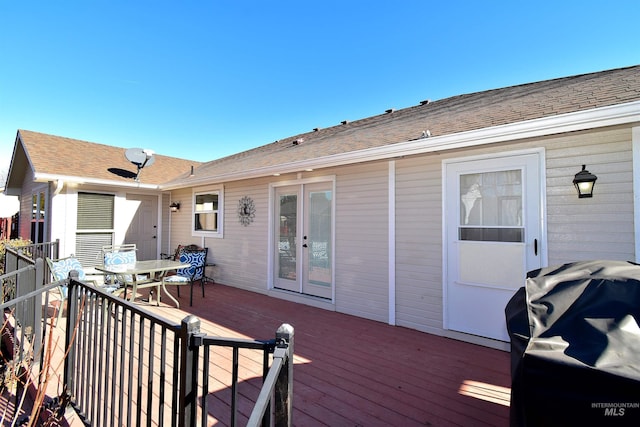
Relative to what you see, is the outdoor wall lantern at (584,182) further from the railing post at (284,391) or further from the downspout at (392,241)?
the railing post at (284,391)

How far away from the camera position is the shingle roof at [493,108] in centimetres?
338

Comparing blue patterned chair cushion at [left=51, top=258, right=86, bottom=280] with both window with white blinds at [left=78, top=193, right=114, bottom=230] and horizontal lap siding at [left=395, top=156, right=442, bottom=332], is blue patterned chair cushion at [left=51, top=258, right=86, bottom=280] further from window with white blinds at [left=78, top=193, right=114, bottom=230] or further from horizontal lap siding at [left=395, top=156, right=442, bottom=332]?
horizontal lap siding at [left=395, top=156, right=442, bottom=332]

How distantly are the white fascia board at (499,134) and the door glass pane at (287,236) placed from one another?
0.98 m

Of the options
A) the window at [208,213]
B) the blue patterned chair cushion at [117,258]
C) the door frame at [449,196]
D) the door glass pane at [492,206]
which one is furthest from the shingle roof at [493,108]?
the blue patterned chair cushion at [117,258]

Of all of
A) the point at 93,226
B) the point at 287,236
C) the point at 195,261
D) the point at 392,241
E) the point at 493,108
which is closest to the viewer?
the point at 392,241

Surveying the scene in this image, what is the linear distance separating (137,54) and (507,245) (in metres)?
8.31

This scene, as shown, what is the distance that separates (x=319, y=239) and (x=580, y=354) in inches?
168

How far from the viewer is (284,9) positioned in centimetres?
627

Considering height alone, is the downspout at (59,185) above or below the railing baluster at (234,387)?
above

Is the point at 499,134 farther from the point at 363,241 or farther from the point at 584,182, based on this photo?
the point at 363,241

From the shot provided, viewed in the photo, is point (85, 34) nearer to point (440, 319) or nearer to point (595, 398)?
point (440, 319)

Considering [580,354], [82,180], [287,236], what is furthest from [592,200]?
[82,180]

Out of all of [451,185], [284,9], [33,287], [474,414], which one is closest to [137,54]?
[284,9]

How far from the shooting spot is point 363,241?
4.70 meters
